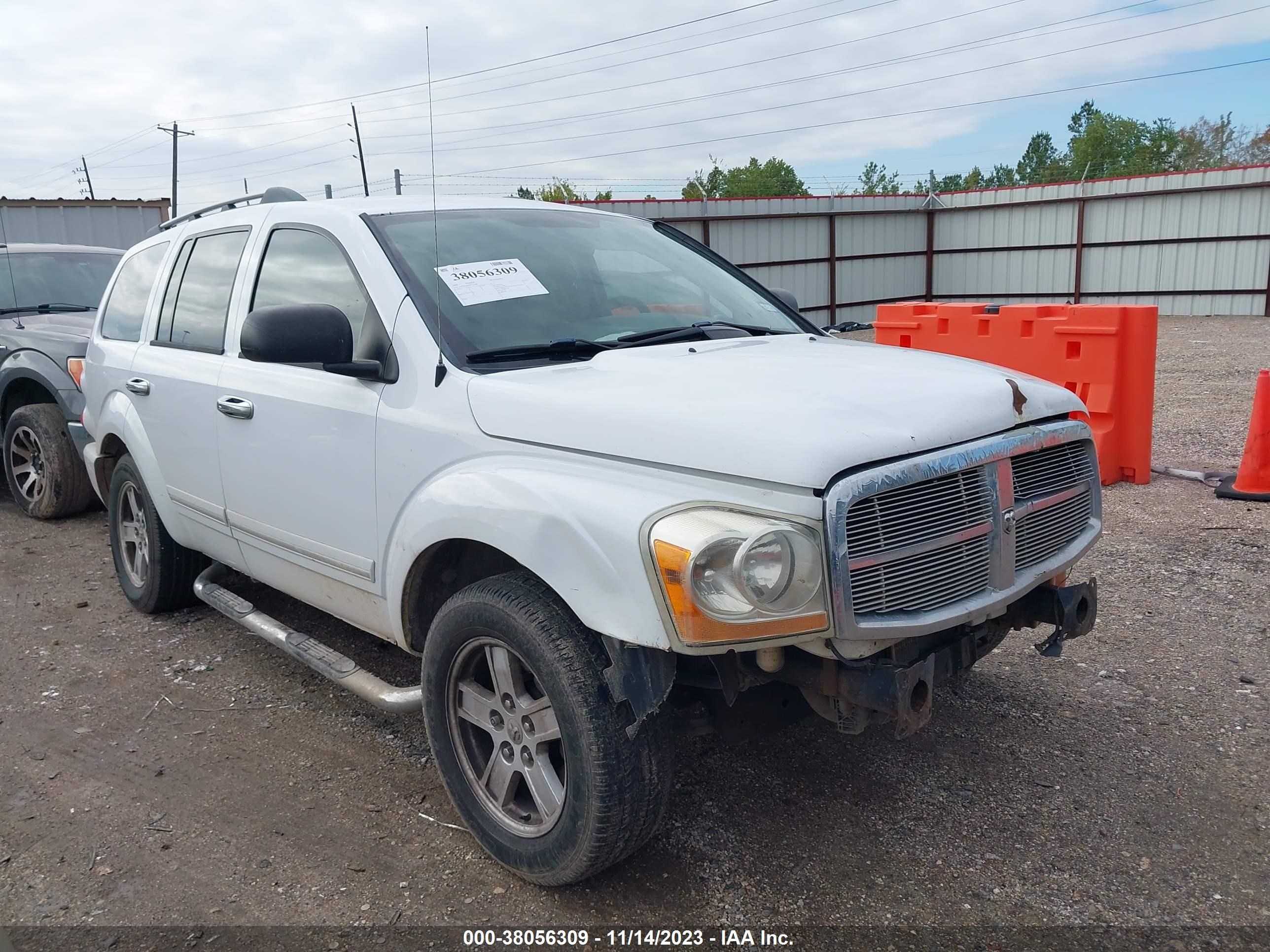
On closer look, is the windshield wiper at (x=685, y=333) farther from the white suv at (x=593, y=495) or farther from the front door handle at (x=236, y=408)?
the front door handle at (x=236, y=408)

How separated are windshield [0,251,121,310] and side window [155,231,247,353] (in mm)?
3627

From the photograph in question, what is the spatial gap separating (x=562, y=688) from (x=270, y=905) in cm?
112

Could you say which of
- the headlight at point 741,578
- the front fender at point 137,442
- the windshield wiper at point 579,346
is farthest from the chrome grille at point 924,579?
the front fender at point 137,442

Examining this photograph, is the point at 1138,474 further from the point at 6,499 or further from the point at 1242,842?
the point at 6,499

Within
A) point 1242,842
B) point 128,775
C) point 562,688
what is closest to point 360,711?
point 128,775

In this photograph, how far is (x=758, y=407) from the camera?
2.43 m

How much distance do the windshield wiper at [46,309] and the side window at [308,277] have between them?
481 cm

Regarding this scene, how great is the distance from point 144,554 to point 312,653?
71.3 inches

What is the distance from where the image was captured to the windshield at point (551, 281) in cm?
311

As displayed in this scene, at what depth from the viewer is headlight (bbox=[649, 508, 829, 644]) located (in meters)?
2.19

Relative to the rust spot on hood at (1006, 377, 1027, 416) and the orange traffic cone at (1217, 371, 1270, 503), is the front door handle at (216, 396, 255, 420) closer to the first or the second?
the rust spot on hood at (1006, 377, 1027, 416)

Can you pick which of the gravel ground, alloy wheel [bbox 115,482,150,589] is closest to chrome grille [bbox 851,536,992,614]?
the gravel ground

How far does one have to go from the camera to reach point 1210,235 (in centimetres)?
2098

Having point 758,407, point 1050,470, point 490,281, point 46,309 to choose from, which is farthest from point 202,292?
point 46,309
